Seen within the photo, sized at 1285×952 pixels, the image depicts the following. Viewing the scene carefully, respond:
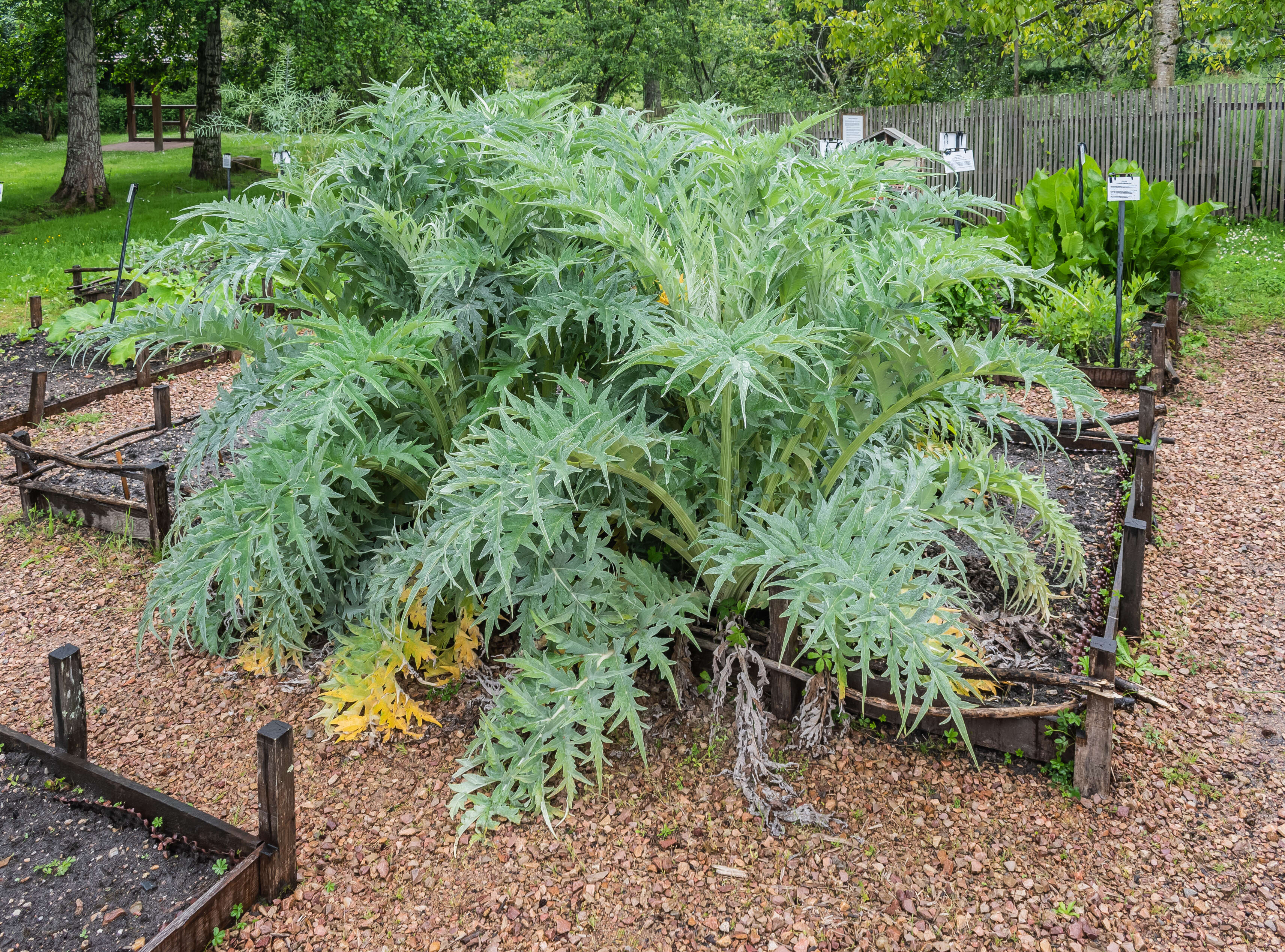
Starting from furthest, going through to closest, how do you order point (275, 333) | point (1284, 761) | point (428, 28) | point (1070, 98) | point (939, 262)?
point (428, 28) < point (1070, 98) < point (275, 333) < point (1284, 761) < point (939, 262)

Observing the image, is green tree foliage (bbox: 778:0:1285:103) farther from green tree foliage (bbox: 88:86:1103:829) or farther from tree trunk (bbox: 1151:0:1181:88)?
green tree foliage (bbox: 88:86:1103:829)

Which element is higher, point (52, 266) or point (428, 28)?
point (428, 28)

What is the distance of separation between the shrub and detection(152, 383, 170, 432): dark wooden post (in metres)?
6.50

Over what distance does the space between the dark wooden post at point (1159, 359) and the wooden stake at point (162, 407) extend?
659 cm

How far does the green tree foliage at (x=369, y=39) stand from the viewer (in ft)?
49.2

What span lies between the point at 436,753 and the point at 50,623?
7.24 ft

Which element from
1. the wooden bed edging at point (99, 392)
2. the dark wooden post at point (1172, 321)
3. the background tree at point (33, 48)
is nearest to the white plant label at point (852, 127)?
the dark wooden post at point (1172, 321)

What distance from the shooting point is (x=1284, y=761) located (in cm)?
296

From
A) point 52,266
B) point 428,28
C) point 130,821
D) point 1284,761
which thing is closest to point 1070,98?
point 428,28

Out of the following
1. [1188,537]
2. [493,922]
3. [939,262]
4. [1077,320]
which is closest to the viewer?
[493,922]

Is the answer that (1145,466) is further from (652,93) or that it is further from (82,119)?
(652,93)

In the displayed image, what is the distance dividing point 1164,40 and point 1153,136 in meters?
1.41

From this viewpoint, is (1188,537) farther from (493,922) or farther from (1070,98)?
(1070,98)

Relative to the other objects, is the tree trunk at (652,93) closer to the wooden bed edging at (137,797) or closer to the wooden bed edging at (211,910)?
the wooden bed edging at (137,797)
